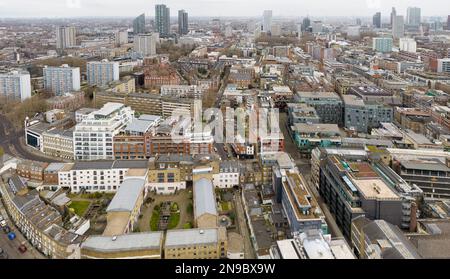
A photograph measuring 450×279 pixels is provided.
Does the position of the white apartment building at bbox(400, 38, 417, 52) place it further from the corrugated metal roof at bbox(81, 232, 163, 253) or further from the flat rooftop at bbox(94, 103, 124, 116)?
the corrugated metal roof at bbox(81, 232, 163, 253)

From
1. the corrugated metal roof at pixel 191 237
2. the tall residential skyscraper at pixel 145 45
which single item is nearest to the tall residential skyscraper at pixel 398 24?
the corrugated metal roof at pixel 191 237

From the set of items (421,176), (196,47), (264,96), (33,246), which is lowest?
(33,246)

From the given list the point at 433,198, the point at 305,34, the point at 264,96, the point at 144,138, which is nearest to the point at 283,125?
the point at 264,96

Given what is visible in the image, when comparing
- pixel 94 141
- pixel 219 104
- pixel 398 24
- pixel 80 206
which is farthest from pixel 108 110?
pixel 398 24

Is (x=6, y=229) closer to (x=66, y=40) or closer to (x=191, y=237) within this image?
(x=191, y=237)

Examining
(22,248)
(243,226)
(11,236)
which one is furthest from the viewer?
(243,226)

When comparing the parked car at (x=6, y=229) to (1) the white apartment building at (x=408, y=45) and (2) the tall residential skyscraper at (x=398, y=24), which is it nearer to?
(2) the tall residential skyscraper at (x=398, y=24)

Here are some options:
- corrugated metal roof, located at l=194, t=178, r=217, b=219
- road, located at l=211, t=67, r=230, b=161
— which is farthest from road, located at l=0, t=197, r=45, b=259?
road, located at l=211, t=67, r=230, b=161

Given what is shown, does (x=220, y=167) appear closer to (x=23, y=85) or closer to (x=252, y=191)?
(x=252, y=191)
